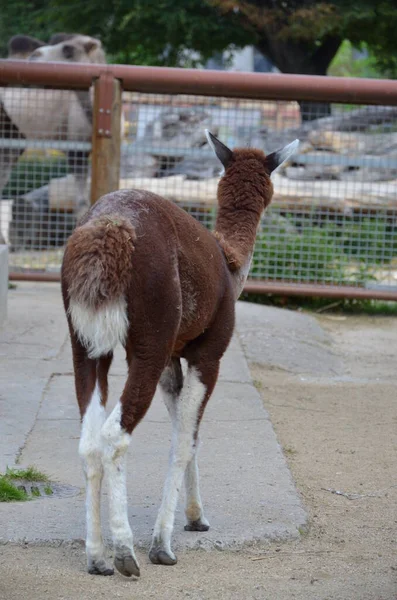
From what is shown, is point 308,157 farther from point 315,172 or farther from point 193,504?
point 193,504

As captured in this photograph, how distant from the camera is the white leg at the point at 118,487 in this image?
3.28 m

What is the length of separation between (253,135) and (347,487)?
6.65m

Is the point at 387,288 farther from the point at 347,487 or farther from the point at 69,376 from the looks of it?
the point at 347,487

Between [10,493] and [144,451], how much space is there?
0.95 metres

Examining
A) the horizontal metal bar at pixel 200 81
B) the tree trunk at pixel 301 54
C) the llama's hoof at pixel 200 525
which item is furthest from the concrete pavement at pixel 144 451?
the tree trunk at pixel 301 54

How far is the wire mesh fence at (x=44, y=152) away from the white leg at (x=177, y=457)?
545 centimetres

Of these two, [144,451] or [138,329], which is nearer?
[138,329]

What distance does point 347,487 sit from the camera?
15.0 ft

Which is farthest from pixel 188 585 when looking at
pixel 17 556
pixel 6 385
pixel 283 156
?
pixel 6 385

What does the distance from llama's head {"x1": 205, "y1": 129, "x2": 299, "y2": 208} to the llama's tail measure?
120 cm

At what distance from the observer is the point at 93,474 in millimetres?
3361

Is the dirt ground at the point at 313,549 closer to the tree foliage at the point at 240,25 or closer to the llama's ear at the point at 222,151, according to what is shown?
the llama's ear at the point at 222,151

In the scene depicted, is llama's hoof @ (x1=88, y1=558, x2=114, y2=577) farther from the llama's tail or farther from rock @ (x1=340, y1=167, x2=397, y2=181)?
rock @ (x1=340, y1=167, x2=397, y2=181)

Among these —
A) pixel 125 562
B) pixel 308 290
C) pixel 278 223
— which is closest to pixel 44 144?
pixel 278 223
